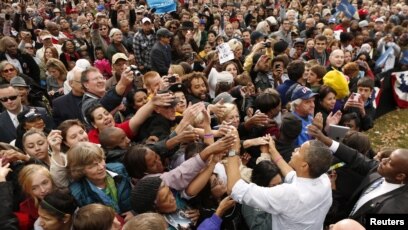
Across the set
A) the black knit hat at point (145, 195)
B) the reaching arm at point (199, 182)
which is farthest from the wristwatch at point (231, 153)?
the black knit hat at point (145, 195)

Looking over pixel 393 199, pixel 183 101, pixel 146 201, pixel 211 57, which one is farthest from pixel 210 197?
pixel 211 57

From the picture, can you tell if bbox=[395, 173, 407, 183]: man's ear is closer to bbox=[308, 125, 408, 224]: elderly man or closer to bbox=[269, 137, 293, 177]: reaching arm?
bbox=[308, 125, 408, 224]: elderly man

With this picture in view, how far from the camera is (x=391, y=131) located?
26.8 feet

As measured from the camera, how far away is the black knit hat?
2.75 m

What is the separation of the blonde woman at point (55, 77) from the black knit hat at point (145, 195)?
395 centimetres

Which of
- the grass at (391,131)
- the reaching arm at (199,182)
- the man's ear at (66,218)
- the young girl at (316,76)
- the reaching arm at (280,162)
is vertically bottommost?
the grass at (391,131)

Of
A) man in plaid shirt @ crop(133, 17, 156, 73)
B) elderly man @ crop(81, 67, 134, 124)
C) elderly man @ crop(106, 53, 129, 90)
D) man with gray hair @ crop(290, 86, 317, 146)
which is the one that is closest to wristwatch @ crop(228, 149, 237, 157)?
elderly man @ crop(81, 67, 134, 124)

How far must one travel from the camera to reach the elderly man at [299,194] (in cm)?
283

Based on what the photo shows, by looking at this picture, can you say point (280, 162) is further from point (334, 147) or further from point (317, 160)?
point (317, 160)

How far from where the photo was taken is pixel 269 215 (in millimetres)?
3156

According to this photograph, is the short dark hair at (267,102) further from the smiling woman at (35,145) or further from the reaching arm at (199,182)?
the smiling woman at (35,145)

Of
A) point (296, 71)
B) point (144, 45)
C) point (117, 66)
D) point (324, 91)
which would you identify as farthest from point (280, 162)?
point (144, 45)

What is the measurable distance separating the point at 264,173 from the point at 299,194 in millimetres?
520

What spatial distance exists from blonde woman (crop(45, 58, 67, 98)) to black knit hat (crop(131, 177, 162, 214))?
395 centimetres
